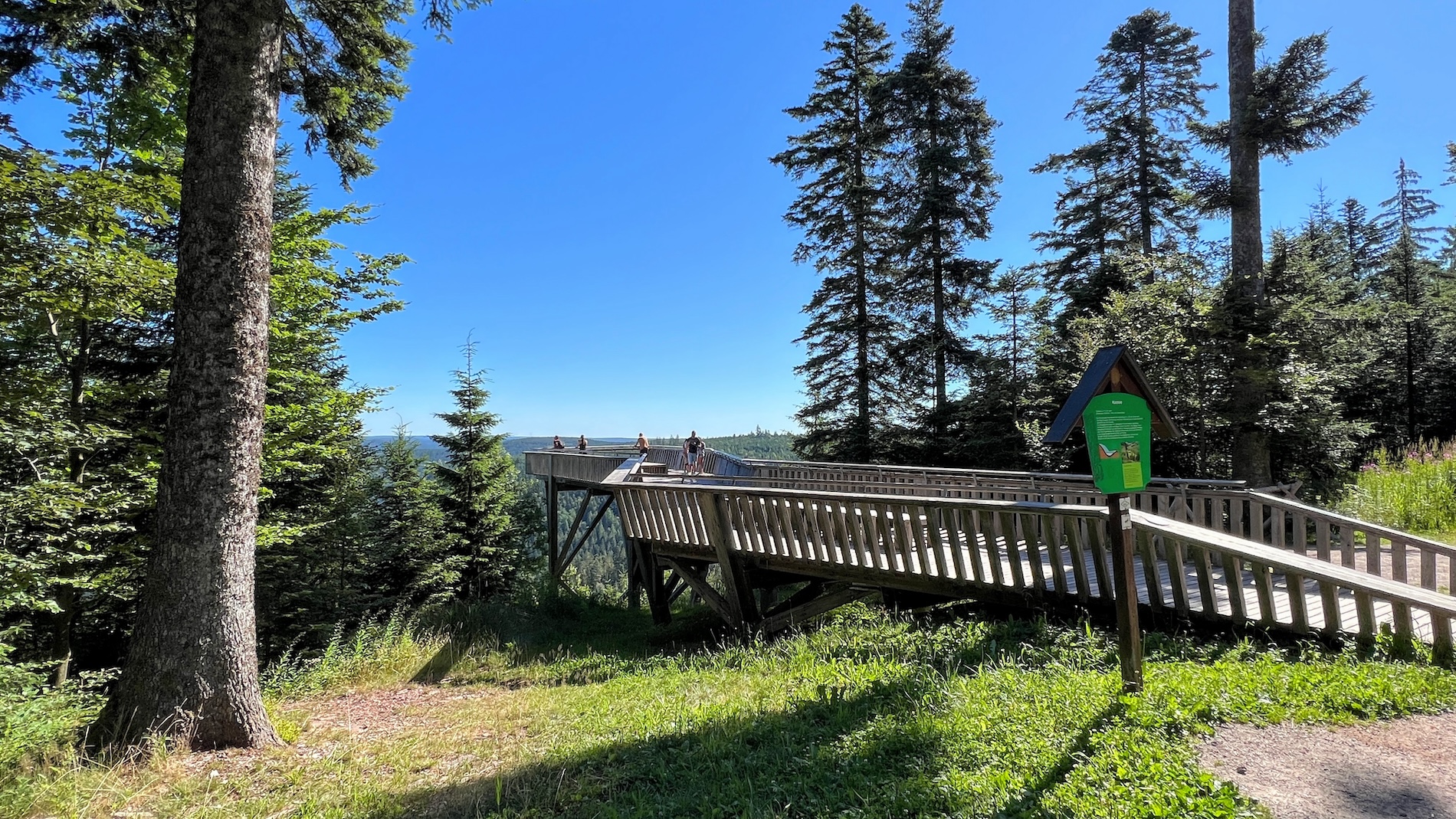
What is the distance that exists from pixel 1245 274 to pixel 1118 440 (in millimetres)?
11331

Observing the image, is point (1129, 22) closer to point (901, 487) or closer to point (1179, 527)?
point (901, 487)

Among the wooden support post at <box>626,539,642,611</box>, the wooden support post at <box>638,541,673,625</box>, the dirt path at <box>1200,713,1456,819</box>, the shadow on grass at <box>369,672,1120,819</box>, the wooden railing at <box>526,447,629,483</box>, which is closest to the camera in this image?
the dirt path at <box>1200,713,1456,819</box>

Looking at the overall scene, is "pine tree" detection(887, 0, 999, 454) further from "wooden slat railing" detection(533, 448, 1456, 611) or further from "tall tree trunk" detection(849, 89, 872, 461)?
"wooden slat railing" detection(533, 448, 1456, 611)

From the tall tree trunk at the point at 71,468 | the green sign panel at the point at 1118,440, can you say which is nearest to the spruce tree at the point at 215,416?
the tall tree trunk at the point at 71,468

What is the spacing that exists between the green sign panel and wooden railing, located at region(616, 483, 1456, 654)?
1.79 meters

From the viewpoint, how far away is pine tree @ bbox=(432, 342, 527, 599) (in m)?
18.7

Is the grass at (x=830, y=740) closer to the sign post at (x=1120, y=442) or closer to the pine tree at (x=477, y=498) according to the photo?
the sign post at (x=1120, y=442)

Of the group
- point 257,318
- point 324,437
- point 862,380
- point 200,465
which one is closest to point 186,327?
point 257,318

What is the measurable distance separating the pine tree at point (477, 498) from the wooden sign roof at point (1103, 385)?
18.0 meters

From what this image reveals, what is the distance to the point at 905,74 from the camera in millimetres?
17828

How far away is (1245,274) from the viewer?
37.3 feet

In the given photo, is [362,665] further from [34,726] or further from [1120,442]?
[1120,442]

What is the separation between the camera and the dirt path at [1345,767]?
2.57 metres

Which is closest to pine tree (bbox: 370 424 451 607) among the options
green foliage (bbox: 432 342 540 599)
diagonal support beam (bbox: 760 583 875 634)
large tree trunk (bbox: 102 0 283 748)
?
green foliage (bbox: 432 342 540 599)
